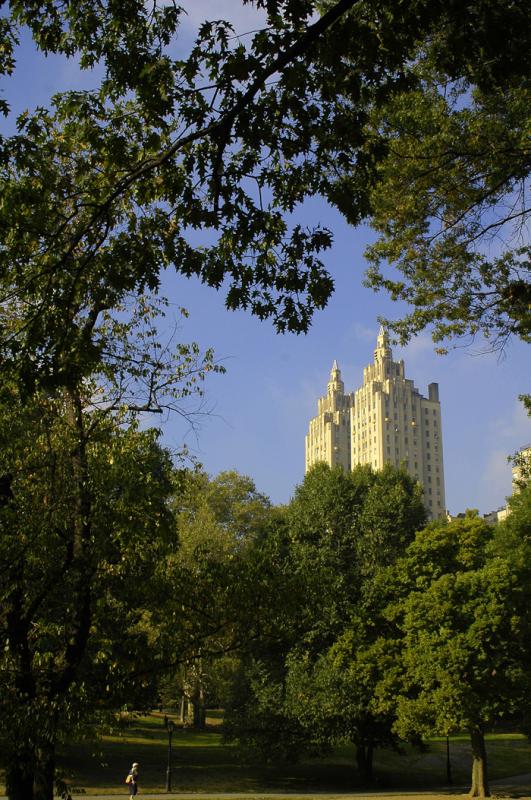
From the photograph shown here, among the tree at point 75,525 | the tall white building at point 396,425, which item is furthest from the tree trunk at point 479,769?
the tall white building at point 396,425

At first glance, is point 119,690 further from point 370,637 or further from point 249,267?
point 370,637

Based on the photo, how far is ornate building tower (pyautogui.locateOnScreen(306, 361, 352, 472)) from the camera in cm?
16900

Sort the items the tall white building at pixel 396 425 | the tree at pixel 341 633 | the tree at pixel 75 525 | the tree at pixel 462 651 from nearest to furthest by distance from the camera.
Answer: the tree at pixel 75 525, the tree at pixel 462 651, the tree at pixel 341 633, the tall white building at pixel 396 425

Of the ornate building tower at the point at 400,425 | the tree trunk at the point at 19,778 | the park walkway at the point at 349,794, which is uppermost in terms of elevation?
the ornate building tower at the point at 400,425

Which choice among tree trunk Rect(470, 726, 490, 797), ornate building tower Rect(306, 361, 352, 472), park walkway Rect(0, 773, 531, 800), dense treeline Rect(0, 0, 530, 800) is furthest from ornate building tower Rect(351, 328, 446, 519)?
dense treeline Rect(0, 0, 530, 800)

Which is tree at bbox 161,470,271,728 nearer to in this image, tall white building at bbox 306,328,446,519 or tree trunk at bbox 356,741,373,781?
tree trunk at bbox 356,741,373,781

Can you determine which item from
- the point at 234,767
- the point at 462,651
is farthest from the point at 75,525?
the point at 234,767

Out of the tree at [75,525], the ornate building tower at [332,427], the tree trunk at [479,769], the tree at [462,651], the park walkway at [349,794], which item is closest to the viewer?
the tree at [75,525]

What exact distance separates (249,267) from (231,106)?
155 cm

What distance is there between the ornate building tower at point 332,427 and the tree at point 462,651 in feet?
444

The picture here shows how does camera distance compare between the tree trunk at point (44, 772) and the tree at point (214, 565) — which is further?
the tree at point (214, 565)

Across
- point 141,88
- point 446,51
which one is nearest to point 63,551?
point 141,88

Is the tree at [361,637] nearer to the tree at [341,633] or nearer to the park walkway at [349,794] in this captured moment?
the tree at [341,633]

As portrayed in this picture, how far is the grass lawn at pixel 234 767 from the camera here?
28.7 meters
